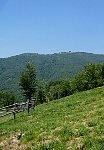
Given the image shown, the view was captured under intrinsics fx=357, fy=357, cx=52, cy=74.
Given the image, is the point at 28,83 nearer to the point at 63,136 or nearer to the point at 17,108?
the point at 17,108

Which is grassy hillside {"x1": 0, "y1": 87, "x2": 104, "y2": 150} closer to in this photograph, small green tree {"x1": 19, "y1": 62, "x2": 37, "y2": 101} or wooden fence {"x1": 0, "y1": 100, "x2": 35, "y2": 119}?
wooden fence {"x1": 0, "y1": 100, "x2": 35, "y2": 119}

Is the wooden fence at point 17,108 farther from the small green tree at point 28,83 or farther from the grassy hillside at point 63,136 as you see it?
the small green tree at point 28,83

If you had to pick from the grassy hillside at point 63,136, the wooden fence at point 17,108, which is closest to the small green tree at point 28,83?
the wooden fence at point 17,108

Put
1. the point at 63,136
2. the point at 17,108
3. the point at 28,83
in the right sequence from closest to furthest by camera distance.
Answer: the point at 63,136 < the point at 17,108 < the point at 28,83

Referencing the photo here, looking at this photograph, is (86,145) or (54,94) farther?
(54,94)

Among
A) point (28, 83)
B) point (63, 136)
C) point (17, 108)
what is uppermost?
point (63, 136)

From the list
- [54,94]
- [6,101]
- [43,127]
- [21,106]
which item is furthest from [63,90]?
[43,127]

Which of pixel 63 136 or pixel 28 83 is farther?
pixel 28 83

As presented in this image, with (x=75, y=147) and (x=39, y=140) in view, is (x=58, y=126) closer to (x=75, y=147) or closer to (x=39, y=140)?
(x=39, y=140)

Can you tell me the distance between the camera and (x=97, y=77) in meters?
127

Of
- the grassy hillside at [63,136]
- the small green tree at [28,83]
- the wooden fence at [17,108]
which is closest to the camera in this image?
the grassy hillside at [63,136]

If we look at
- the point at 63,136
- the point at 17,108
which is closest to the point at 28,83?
the point at 17,108

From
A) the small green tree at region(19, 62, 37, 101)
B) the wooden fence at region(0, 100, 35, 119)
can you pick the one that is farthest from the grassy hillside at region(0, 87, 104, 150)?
the small green tree at region(19, 62, 37, 101)

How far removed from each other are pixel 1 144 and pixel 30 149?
292 cm
